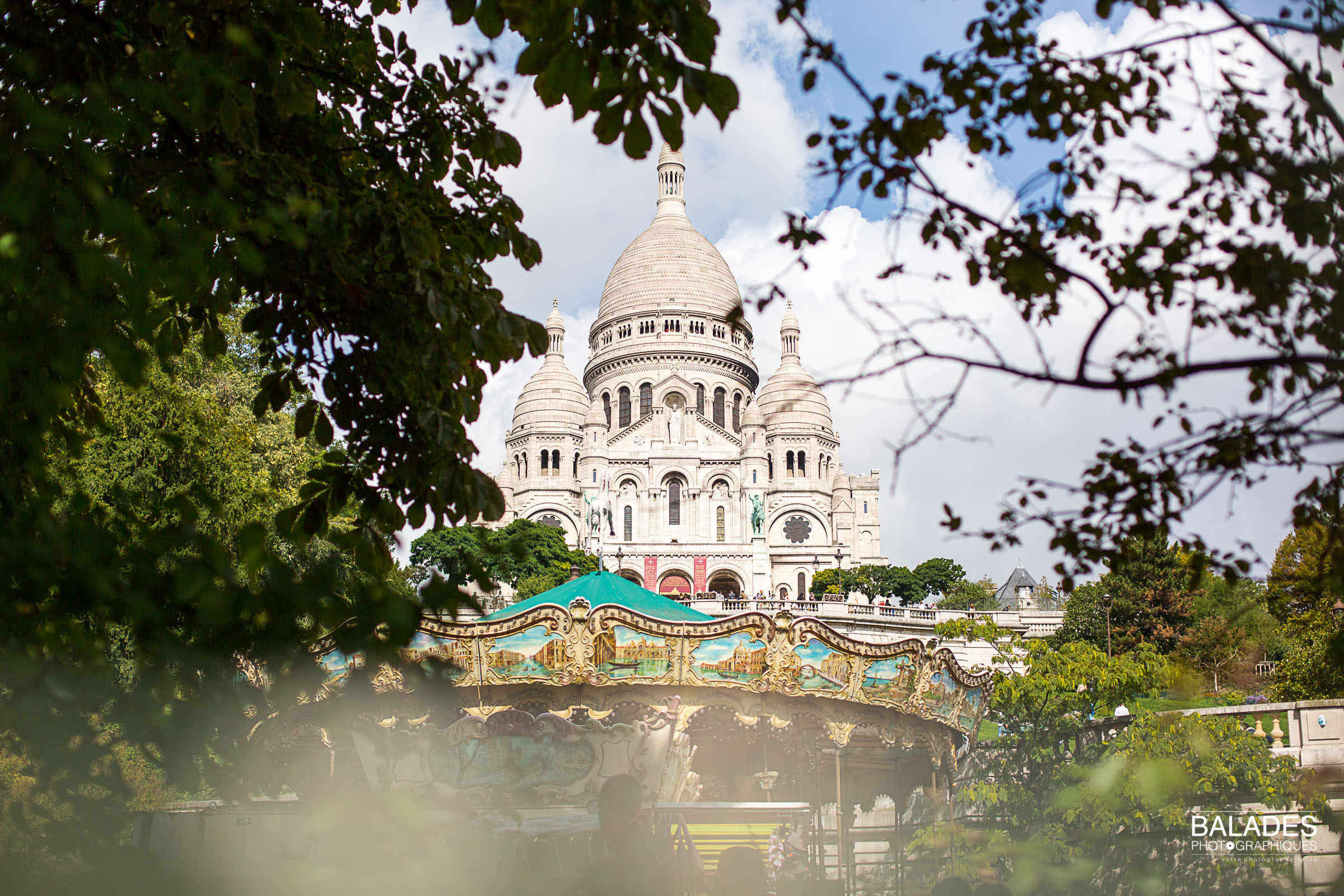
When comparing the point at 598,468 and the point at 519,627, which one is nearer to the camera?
the point at 519,627

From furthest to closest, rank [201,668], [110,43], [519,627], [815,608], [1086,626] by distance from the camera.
Result: 1. [815,608]
2. [1086,626]
3. [519,627]
4. [110,43]
5. [201,668]

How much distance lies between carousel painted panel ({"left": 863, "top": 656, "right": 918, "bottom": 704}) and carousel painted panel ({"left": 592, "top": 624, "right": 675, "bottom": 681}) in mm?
2661

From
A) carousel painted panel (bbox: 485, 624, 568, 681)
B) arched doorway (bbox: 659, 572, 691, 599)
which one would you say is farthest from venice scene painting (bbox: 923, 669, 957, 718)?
arched doorway (bbox: 659, 572, 691, 599)

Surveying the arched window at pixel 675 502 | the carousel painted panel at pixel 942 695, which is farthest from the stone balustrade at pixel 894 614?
the carousel painted panel at pixel 942 695

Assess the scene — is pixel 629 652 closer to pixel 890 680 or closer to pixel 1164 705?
pixel 890 680

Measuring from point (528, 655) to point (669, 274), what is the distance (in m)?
60.3

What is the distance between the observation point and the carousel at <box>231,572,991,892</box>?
1185 centimetres

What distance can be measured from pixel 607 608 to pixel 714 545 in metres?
43.2

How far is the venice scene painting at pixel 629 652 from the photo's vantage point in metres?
13.6

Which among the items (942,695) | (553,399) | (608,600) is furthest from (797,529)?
(608,600)

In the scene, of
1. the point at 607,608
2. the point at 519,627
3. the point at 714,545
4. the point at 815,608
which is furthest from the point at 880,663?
the point at 714,545

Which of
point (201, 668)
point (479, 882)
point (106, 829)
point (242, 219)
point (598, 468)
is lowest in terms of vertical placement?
point (479, 882)

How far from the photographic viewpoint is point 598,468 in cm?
6019

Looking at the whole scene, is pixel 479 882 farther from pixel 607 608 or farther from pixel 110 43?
pixel 607 608
